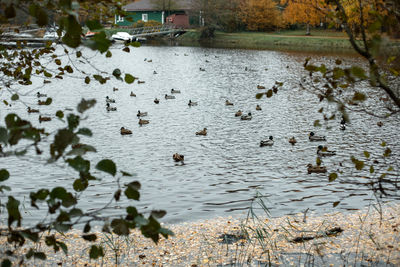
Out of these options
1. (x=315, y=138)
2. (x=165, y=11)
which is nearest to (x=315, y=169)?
(x=315, y=138)

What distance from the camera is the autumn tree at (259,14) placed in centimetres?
7719

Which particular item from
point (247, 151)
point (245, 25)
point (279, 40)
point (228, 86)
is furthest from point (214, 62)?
point (245, 25)

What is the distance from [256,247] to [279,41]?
64.4 m

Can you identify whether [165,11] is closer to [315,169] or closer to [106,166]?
[315,169]

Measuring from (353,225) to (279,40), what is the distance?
207 ft

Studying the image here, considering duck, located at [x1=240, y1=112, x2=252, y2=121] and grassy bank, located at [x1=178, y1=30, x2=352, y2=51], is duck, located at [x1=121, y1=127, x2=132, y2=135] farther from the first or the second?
grassy bank, located at [x1=178, y1=30, x2=352, y2=51]

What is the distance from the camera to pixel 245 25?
279ft

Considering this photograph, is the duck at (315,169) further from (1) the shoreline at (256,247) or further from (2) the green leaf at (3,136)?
(2) the green leaf at (3,136)

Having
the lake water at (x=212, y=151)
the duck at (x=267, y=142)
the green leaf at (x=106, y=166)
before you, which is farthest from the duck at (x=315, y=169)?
the green leaf at (x=106, y=166)

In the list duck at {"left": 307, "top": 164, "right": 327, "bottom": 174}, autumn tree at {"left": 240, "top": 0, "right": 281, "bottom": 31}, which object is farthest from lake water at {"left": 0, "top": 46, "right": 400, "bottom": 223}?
autumn tree at {"left": 240, "top": 0, "right": 281, "bottom": 31}

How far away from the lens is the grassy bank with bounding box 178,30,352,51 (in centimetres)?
6388

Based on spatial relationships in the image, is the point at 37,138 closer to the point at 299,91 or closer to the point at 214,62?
the point at 299,91

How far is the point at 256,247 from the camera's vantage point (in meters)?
8.07

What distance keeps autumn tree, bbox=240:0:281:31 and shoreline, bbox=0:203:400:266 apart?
71.6m
